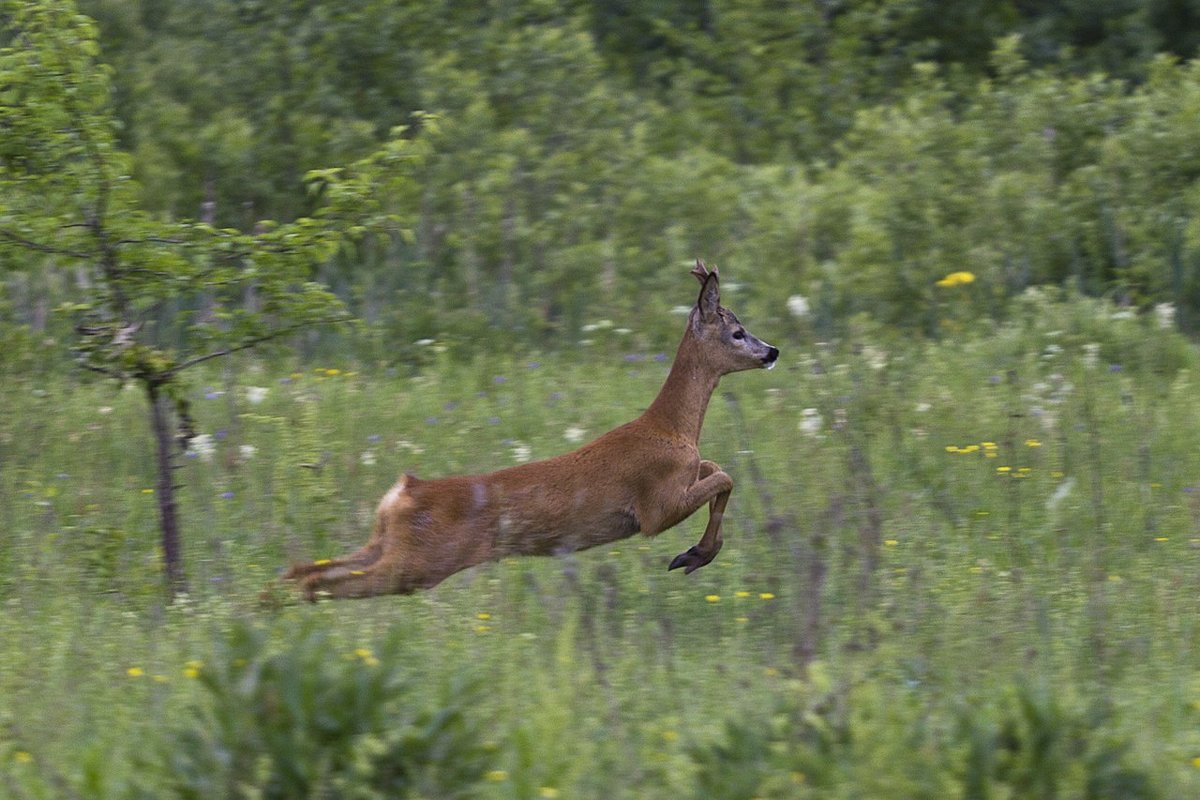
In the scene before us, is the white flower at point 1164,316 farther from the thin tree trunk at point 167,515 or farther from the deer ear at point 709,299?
the thin tree trunk at point 167,515

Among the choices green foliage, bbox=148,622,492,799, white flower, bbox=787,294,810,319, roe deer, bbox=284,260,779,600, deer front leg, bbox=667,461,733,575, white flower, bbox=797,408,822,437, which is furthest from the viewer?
white flower, bbox=787,294,810,319

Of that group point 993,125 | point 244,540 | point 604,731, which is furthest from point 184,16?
point 604,731

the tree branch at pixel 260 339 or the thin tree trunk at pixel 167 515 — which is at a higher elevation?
the tree branch at pixel 260 339

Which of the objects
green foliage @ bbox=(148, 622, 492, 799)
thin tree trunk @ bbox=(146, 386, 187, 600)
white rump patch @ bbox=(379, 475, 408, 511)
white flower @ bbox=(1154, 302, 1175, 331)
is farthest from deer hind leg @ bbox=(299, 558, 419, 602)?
white flower @ bbox=(1154, 302, 1175, 331)

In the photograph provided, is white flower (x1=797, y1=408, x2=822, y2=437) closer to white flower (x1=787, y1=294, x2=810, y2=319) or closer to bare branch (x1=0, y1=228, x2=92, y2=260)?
white flower (x1=787, y1=294, x2=810, y2=319)

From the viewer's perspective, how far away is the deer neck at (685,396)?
8055 millimetres

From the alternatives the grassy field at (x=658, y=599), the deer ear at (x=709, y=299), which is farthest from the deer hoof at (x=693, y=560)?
the deer ear at (x=709, y=299)

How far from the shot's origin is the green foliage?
4844mm

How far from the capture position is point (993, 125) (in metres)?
14.1

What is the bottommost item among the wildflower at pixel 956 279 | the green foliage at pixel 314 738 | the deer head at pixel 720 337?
the wildflower at pixel 956 279

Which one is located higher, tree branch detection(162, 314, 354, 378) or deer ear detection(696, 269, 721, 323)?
tree branch detection(162, 314, 354, 378)

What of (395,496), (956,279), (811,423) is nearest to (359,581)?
(395,496)

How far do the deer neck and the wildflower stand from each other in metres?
4.05

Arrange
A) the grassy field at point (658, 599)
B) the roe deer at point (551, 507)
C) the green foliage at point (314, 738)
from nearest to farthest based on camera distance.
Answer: the green foliage at point (314, 738) < the grassy field at point (658, 599) < the roe deer at point (551, 507)
